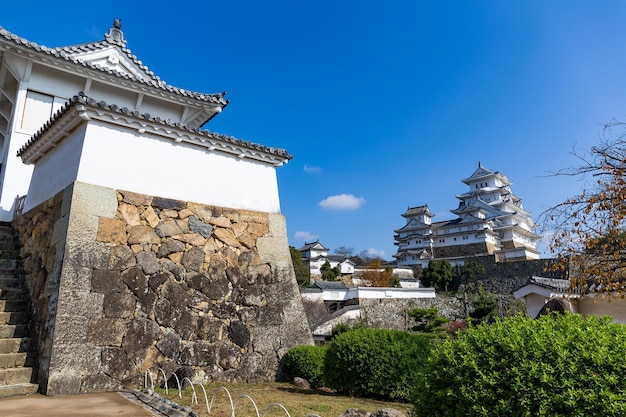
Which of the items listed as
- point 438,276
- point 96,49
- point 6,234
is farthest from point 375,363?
point 438,276

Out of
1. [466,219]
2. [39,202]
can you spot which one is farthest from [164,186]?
[466,219]

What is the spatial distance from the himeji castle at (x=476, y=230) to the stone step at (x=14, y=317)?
4469 cm

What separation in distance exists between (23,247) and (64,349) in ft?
11.7

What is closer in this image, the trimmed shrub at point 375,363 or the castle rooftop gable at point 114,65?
the trimmed shrub at point 375,363

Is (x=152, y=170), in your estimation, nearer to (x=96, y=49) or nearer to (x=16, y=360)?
(x=16, y=360)

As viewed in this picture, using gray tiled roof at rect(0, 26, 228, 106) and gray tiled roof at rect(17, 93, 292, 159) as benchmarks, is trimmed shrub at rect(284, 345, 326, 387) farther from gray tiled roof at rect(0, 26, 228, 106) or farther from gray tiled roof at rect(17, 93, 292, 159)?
gray tiled roof at rect(0, 26, 228, 106)

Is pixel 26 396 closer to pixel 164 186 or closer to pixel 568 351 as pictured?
pixel 164 186

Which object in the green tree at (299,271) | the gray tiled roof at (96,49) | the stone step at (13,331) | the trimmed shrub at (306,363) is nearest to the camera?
the stone step at (13,331)

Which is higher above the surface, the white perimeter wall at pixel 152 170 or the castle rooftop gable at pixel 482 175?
the castle rooftop gable at pixel 482 175

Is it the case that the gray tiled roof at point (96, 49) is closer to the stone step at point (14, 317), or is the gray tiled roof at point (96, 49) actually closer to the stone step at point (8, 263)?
the stone step at point (8, 263)

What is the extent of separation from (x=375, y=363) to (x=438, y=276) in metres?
37.7

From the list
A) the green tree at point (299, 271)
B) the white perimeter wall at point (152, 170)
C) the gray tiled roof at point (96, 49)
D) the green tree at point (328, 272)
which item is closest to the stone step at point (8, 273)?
the white perimeter wall at point (152, 170)

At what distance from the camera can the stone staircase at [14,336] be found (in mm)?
5367

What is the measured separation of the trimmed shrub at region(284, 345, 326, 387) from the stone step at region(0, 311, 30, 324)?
14.7 ft
